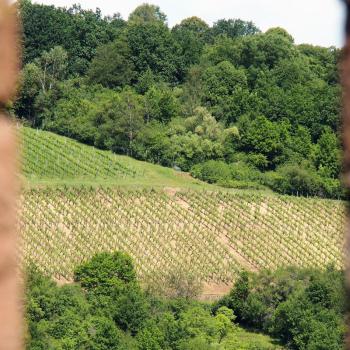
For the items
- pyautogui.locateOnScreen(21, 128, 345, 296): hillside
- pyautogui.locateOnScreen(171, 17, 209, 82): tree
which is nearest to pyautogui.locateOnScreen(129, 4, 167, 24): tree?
pyautogui.locateOnScreen(171, 17, 209, 82): tree

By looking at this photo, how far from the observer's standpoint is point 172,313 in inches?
1426

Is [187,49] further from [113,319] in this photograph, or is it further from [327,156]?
[113,319]

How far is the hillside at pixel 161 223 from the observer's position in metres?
45.0

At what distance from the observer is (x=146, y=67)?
6975cm

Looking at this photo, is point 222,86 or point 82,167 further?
point 222,86

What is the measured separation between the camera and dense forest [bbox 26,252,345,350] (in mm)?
32031

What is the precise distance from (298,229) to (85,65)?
78.3 ft

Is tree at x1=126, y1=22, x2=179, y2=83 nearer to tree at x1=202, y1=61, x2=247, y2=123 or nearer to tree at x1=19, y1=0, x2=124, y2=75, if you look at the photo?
tree at x1=19, y1=0, x2=124, y2=75

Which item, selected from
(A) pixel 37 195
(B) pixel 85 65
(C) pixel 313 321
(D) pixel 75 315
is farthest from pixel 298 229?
(B) pixel 85 65

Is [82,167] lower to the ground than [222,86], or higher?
lower

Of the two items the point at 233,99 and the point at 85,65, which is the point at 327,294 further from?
the point at 85,65

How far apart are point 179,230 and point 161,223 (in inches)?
32.0

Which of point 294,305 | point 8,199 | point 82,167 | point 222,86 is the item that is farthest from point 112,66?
point 8,199

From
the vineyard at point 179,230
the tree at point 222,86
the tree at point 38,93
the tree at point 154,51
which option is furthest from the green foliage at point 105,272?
the tree at point 154,51
